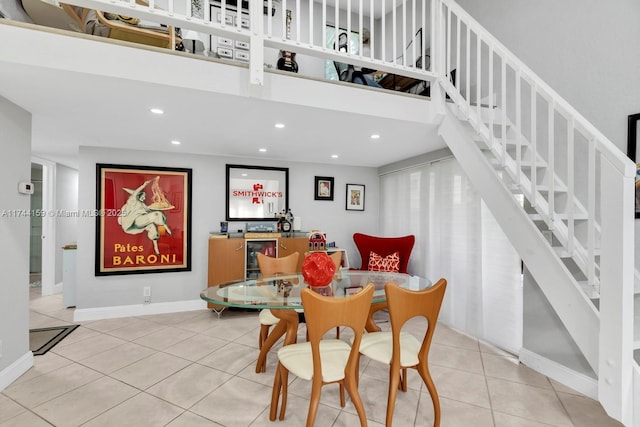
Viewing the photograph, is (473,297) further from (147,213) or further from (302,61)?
(147,213)

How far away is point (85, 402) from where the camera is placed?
81.4 inches

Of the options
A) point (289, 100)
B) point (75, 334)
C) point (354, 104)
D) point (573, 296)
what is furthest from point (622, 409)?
point (75, 334)

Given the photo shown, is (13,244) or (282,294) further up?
(13,244)

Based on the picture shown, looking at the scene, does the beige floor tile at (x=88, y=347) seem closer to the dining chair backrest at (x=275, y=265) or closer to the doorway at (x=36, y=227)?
the dining chair backrest at (x=275, y=265)

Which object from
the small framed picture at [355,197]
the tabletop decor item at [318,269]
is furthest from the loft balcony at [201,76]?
the small framed picture at [355,197]

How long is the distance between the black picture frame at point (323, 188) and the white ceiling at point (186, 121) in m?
0.63

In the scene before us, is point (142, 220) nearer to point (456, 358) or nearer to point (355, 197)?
point (355, 197)

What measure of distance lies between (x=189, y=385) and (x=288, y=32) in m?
3.88

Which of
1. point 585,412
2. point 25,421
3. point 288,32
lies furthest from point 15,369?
point 288,32

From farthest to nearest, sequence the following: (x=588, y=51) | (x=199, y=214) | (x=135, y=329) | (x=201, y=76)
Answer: (x=199, y=214) → (x=135, y=329) → (x=588, y=51) → (x=201, y=76)

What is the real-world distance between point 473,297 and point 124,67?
3722mm

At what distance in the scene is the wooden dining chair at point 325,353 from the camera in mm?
1539

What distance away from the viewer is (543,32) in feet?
8.21

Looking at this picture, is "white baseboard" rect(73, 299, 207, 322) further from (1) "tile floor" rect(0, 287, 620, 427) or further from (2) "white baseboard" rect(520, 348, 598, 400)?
(2) "white baseboard" rect(520, 348, 598, 400)
